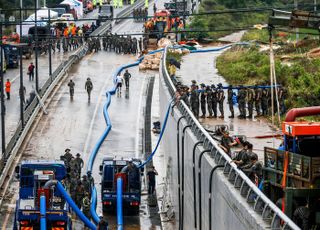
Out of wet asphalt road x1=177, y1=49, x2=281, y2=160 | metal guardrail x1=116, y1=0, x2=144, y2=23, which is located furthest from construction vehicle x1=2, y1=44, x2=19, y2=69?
metal guardrail x1=116, y1=0, x2=144, y2=23

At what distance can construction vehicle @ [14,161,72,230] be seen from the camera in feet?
117

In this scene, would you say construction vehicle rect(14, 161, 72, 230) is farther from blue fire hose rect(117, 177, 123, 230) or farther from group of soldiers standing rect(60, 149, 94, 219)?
blue fire hose rect(117, 177, 123, 230)

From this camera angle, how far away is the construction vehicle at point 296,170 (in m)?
22.3

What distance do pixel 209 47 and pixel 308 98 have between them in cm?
3628

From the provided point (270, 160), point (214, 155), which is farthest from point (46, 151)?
point (270, 160)

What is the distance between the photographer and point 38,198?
3628 centimetres

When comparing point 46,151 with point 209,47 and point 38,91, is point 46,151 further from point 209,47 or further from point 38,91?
point 209,47

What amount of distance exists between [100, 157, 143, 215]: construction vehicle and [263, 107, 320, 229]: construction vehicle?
647 inches

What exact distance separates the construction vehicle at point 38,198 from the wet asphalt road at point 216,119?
6218 millimetres

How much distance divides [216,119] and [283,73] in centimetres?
722

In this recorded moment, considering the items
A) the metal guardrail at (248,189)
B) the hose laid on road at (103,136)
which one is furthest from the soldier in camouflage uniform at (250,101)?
the metal guardrail at (248,189)

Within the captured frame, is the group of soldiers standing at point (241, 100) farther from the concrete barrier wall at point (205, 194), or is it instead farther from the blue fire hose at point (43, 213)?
the blue fire hose at point (43, 213)

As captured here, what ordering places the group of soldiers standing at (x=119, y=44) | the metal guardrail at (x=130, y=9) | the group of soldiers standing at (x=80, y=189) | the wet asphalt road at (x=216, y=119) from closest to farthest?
the wet asphalt road at (x=216, y=119) → the group of soldiers standing at (x=80, y=189) → the group of soldiers standing at (x=119, y=44) → the metal guardrail at (x=130, y=9)

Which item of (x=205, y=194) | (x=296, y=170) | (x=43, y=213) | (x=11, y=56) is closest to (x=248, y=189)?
(x=296, y=170)
